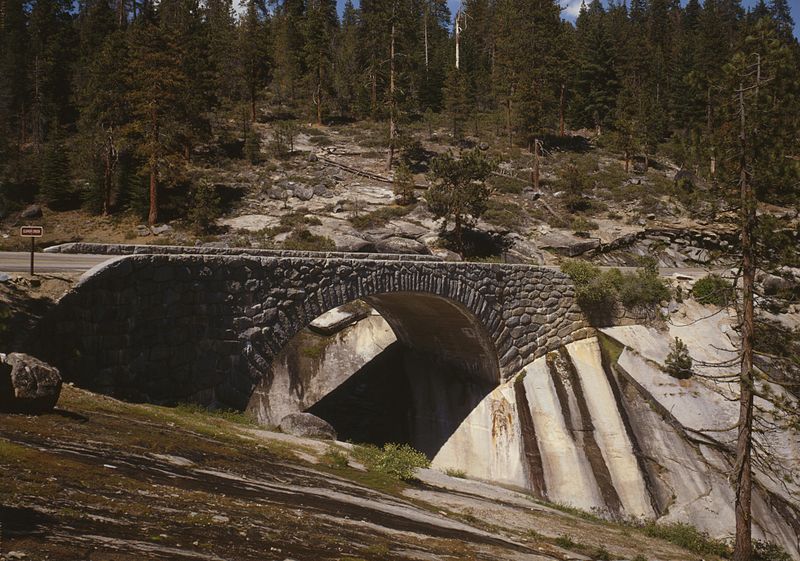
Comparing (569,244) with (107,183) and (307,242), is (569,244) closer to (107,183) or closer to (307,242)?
(307,242)

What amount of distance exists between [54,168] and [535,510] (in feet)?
129

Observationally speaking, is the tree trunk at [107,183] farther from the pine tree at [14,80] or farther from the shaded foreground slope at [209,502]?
the shaded foreground slope at [209,502]

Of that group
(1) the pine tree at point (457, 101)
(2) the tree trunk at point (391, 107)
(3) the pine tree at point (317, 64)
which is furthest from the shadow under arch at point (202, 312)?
(3) the pine tree at point (317, 64)

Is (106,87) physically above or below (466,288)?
above

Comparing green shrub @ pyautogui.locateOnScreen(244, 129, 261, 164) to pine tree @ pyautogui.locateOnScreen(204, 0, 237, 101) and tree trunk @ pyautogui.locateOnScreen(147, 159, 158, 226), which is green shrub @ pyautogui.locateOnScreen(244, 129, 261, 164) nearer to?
pine tree @ pyautogui.locateOnScreen(204, 0, 237, 101)

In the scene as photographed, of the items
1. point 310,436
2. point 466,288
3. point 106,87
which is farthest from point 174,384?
point 106,87

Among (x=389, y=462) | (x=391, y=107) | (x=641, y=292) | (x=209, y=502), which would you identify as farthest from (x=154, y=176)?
(x=209, y=502)

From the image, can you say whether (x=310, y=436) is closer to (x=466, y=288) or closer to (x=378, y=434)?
(x=466, y=288)

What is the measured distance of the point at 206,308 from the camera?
36.3ft

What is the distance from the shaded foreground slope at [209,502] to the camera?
379cm

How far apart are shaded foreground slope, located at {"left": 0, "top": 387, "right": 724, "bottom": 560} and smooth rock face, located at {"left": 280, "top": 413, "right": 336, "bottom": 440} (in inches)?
54.2

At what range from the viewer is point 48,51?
53688mm

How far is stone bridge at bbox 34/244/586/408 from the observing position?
8.97m

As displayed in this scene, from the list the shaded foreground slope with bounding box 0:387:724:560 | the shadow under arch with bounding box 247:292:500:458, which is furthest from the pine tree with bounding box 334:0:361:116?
the shaded foreground slope with bounding box 0:387:724:560
